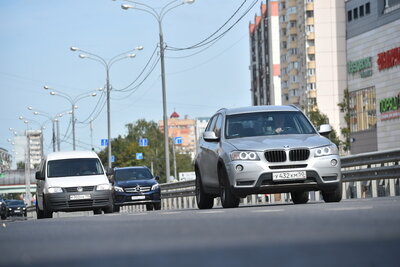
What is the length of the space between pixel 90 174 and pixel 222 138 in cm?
1080

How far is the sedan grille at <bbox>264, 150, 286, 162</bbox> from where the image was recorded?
18266mm

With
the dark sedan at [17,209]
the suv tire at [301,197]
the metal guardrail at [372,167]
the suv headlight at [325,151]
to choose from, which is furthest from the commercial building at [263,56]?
the suv headlight at [325,151]

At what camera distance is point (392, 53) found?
93188mm

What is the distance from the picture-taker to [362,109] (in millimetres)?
103500

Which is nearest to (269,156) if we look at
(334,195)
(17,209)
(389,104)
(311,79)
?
(334,195)

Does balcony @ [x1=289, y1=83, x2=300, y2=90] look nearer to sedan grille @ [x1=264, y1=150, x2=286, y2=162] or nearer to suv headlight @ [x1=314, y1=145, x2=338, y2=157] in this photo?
suv headlight @ [x1=314, y1=145, x2=338, y2=157]

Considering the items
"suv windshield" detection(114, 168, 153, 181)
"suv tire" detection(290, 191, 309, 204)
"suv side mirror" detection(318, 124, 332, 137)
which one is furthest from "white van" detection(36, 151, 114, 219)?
"suv side mirror" detection(318, 124, 332, 137)

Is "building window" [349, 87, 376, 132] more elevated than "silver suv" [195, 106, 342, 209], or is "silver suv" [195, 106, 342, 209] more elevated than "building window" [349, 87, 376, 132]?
"building window" [349, 87, 376, 132]

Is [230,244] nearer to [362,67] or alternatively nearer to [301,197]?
[301,197]

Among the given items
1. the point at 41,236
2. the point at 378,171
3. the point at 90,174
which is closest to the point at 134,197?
the point at 90,174

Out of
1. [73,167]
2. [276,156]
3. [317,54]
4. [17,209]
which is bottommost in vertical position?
[17,209]

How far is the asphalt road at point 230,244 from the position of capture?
7.29 metres

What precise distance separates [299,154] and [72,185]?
11.3 metres

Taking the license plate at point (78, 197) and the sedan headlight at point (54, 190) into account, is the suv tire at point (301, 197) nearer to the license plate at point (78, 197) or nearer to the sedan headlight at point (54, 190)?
the license plate at point (78, 197)
